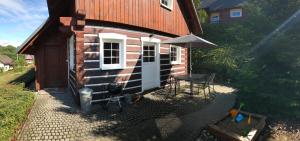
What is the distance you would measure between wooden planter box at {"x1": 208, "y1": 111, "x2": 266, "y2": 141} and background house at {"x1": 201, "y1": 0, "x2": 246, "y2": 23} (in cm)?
1971

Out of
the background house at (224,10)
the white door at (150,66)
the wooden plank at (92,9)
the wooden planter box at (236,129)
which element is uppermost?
the background house at (224,10)

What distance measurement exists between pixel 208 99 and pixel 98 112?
405 centimetres

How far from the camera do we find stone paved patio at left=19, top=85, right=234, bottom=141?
4824 millimetres

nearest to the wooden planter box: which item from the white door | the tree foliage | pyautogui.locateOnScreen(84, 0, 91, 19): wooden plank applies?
the tree foliage

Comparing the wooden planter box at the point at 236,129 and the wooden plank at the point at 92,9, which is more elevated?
the wooden plank at the point at 92,9

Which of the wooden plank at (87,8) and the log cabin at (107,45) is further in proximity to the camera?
the log cabin at (107,45)

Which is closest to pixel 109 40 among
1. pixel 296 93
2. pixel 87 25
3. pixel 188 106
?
pixel 87 25

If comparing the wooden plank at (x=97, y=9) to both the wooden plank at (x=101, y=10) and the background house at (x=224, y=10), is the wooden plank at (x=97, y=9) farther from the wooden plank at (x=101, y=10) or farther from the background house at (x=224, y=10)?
the background house at (x=224, y=10)

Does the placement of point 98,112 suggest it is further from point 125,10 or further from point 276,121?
point 276,121

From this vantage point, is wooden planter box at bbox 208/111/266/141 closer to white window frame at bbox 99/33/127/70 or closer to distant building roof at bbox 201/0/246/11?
white window frame at bbox 99/33/127/70

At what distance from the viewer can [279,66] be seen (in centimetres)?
643

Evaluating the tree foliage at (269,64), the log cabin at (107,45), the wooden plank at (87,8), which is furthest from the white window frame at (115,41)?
the tree foliage at (269,64)

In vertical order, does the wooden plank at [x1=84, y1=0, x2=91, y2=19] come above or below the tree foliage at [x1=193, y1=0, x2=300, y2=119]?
above

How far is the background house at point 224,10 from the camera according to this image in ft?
76.6
